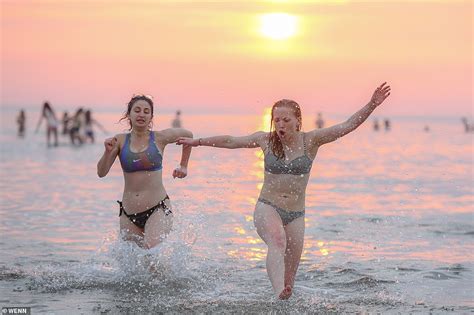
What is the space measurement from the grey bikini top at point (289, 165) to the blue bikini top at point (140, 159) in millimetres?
1441

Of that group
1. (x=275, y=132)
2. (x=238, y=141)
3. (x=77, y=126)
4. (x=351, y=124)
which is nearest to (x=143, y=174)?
(x=238, y=141)

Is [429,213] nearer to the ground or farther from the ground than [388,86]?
nearer to the ground

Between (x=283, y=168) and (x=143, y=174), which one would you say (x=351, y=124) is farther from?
(x=143, y=174)

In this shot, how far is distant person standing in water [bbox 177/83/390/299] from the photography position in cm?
760

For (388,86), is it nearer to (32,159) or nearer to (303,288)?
(303,288)

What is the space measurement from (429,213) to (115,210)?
5757 millimetres

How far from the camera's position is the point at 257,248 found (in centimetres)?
1136

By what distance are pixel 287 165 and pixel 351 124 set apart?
693 mm

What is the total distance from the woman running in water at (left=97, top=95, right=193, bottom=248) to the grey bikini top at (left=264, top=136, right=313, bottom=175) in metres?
1.32

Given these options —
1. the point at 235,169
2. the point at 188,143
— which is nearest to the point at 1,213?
the point at 188,143

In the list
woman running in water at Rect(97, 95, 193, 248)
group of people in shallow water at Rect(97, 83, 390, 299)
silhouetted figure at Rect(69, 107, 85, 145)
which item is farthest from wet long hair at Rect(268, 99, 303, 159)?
silhouetted figure at Rect(69, 107, 85, 145)

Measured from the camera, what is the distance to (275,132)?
7.73 metres

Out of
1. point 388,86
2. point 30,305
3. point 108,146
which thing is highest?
point 388,86

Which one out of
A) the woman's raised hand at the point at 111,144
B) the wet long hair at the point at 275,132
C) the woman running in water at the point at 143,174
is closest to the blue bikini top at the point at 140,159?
the woman running in water at the point at 143,174
